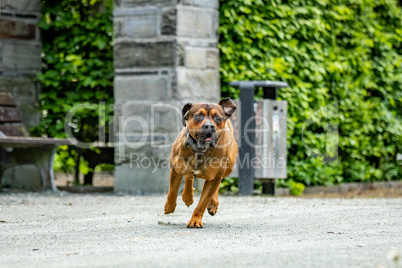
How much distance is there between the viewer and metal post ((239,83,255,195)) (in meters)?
8.74

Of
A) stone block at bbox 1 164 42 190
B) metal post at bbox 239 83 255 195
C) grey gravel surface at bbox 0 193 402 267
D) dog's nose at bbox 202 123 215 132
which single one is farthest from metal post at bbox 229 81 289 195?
dog's nose at bbox 202 123 215 132

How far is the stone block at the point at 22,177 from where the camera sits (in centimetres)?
942

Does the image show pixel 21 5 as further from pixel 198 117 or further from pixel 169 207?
pixel 198 117

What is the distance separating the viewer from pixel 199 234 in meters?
4.88

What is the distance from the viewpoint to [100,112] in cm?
933

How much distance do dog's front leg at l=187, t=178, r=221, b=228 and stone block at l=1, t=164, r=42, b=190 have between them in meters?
4.57

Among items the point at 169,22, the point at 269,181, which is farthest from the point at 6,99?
the point at 269,181

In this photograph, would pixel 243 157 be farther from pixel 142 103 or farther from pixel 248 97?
pixel 142 103

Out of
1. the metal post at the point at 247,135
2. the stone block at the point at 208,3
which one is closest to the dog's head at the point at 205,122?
the metal post at the point at 247,135

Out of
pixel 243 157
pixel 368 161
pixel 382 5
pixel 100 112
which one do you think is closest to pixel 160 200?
pixel 243 157

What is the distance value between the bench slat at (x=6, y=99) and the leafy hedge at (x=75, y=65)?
1.50 feet

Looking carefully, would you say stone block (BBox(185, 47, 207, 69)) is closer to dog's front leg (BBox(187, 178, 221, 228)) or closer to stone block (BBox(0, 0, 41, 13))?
stone block (BBox(0, 0, 41, 13))

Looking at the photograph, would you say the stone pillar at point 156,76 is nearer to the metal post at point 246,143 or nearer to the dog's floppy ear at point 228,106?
the metal post at point 246,143

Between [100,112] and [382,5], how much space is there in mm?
4930
